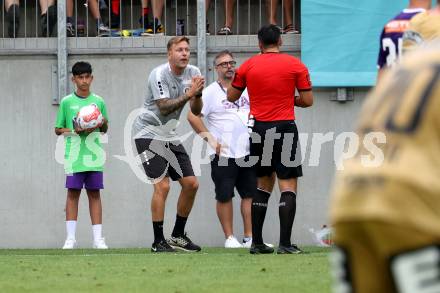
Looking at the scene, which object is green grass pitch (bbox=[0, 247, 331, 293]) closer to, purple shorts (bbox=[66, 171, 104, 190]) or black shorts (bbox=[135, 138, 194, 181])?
black shorts (bbox=[135, 138, 194, 181])

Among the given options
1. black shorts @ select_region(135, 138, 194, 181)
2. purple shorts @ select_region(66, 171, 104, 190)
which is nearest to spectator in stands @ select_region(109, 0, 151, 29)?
purple shorts @ select_region(66, 171, 104, 190)

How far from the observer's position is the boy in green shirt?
13.1 metres

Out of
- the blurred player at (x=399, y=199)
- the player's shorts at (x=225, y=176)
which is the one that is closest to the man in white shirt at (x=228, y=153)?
the player's shorts at (x=225, y=176)

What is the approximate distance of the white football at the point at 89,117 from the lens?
12922 mm

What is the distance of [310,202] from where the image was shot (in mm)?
15273

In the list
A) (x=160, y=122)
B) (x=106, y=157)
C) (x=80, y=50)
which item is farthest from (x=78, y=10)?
(x=160, y=122)

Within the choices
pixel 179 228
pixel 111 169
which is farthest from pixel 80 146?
pixel 111 169

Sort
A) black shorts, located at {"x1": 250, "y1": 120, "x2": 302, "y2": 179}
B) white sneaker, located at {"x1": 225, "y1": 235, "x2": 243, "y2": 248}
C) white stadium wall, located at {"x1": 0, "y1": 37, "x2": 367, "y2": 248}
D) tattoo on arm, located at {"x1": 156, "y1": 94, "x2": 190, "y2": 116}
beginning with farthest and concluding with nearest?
white stadium wall, located at {"x1": 0, "y1": 37, "x2": 367, "y2": 248}
white sneaker, located at {"x1": 225, "y1": 235, "x2": 243, "y2": 248}
tattoo on arm, located at {"x1": 156, "y1": 94, "x2": 190, "y2": 116}
black shorts, located at {"x1": 250, "y1": 120, "x2": 302, "y2": 179}

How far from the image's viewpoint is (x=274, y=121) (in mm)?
10609

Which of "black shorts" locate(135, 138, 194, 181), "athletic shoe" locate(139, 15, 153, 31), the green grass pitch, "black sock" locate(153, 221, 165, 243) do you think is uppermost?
"athletic shoe" locate(139, 15, 153, 31)

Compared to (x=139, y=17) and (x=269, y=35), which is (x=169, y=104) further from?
(x=139, y=17)

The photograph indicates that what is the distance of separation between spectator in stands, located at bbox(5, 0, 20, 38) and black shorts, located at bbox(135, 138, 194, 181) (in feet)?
15.4

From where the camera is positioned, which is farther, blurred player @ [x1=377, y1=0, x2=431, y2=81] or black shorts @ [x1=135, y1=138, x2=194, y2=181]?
black shorts @ [x1=135, y1=138, x2=194, y2=181]

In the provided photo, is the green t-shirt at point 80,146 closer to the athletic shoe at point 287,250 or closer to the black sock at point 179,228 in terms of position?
the black sock at point 179,228
